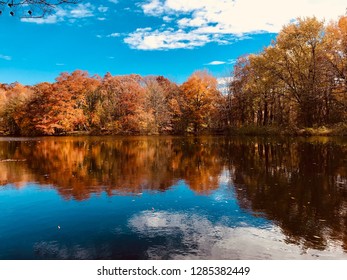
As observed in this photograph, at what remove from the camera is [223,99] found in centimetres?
5322

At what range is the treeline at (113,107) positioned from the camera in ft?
175

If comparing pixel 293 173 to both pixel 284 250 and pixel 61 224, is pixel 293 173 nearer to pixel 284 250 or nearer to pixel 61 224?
pixel 284 250

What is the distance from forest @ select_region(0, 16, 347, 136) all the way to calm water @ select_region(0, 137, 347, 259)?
94.9 feet

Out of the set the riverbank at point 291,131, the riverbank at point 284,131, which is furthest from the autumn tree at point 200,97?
the riverbank at point 291,131

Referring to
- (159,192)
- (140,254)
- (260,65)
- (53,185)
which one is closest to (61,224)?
(140,254)

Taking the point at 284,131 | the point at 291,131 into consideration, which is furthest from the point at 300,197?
the point at 284,131

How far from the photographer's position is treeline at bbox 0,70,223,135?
175 ft

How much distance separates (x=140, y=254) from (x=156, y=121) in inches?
2001

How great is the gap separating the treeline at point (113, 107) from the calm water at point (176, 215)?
4164 cm

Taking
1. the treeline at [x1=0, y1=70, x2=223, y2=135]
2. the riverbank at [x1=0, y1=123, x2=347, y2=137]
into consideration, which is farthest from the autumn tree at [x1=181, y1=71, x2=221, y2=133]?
the riverbank at [x1=0, y1=123, x2=347, y2=137]

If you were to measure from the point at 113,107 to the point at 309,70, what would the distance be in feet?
110

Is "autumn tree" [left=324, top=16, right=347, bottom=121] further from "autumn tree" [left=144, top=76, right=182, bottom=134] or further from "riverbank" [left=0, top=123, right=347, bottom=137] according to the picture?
"autumn tree" [left=144, top=76, right=182, bottom=134]

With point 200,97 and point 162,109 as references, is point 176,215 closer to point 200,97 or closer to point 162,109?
point 200,97

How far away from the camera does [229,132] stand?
4866cm
